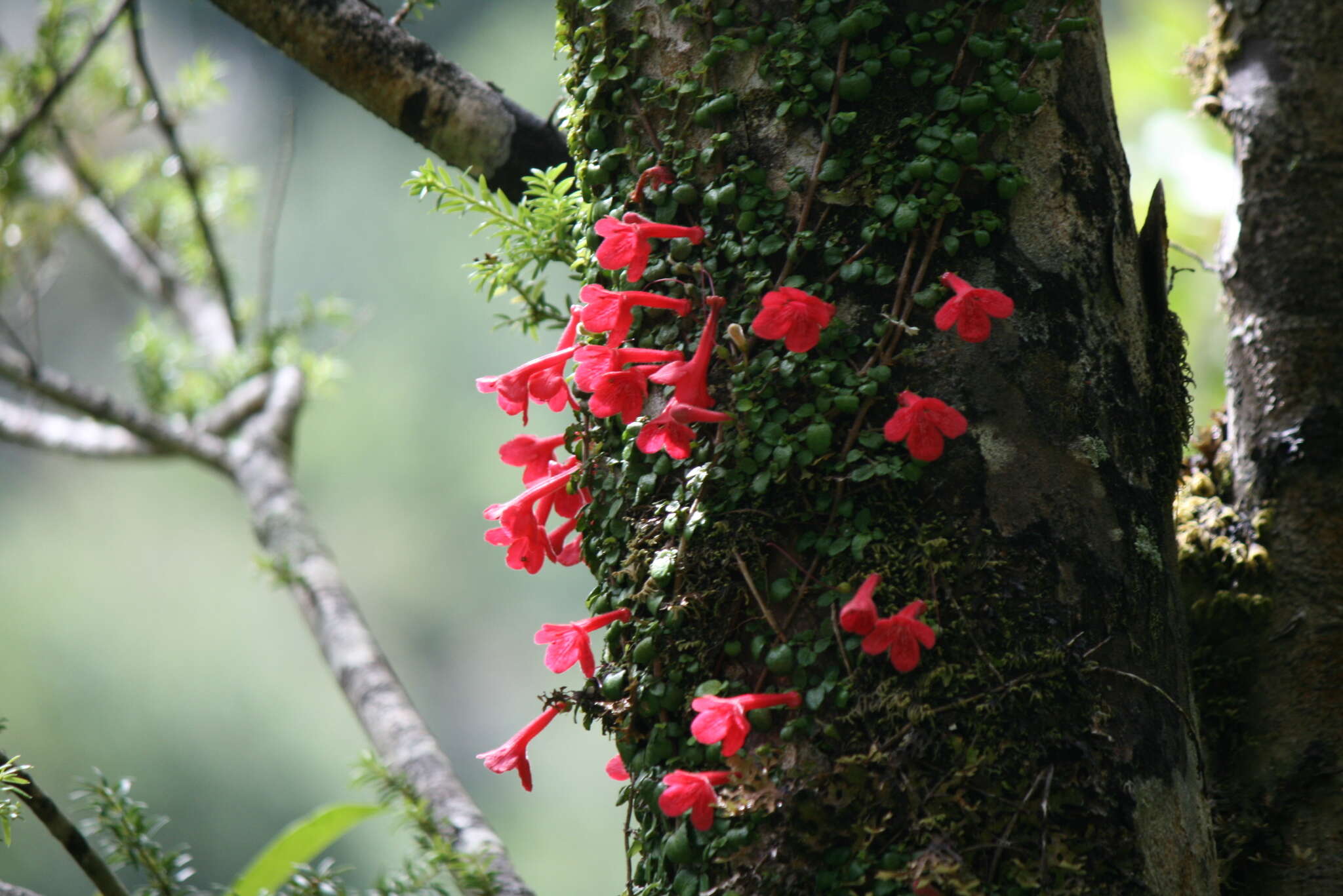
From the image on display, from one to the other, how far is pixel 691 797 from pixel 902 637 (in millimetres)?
247

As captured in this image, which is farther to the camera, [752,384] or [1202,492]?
[1202,492]

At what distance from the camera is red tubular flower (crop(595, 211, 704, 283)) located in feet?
3.48

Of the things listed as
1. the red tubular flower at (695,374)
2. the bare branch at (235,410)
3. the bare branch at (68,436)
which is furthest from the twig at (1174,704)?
the bare branch at (68,436)

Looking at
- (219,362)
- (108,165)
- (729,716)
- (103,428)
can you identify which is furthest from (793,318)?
(108,165)

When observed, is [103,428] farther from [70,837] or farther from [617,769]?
[617,769]

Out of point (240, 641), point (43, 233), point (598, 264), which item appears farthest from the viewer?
point (240, 641)

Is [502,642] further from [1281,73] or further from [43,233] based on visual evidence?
[1281,73]

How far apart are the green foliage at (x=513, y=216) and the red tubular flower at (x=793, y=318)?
410 mm

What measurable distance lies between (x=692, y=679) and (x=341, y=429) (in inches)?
383

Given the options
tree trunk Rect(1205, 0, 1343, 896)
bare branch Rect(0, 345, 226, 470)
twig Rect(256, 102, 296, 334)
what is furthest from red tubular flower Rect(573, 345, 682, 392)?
bare branch Rect(0, 345, 226, 470)

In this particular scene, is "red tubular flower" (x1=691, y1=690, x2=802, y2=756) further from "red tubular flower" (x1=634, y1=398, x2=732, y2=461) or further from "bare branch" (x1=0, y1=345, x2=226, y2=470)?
"bare branch" (x1=0, y1=345, x2=226, y2=470)

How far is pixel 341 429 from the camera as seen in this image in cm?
1013

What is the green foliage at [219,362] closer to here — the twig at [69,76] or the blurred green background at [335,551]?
the twig at [69,76]

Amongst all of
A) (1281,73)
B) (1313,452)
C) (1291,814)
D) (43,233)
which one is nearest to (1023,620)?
(1291,814)
